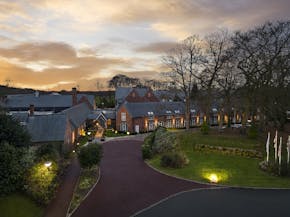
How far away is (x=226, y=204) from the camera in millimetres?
20359

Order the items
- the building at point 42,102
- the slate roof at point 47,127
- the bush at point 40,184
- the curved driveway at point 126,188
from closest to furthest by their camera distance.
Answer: the curved driveway at point 126,188 < the bush at point 40,184 < the slate roof at point 47,127 < the building at point 42,102

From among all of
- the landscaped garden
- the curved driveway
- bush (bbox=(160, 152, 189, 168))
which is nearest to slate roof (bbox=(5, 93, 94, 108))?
the landscaped garden

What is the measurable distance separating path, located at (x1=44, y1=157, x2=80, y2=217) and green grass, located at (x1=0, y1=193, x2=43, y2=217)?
2.56ft

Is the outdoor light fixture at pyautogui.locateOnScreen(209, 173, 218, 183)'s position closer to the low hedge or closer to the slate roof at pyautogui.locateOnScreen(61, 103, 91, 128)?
the low hedge

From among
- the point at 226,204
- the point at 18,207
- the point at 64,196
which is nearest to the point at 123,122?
the point at 64,196

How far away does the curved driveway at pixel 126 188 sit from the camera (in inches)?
783

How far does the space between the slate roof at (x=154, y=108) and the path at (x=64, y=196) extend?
28.0 meters

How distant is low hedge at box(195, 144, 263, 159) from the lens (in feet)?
105

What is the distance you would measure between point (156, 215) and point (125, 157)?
1706cm

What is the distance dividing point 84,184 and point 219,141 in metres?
18.7

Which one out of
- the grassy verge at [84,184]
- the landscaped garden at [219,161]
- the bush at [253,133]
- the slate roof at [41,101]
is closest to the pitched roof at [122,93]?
the slate roof at [41,101]

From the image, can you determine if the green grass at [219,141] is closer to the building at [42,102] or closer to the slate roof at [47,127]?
the slate roof at [47,127]

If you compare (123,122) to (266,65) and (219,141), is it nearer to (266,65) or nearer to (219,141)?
(219,141)

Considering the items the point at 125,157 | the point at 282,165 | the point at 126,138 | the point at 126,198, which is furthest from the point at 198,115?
the point at 126,198
